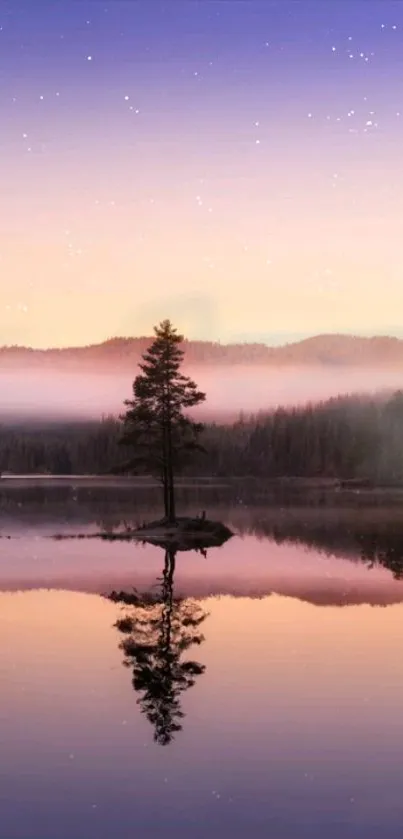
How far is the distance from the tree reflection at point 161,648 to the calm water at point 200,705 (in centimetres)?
7

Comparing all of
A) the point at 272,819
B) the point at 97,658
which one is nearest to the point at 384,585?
the point at 97,658

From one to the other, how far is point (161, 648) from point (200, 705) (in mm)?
5630

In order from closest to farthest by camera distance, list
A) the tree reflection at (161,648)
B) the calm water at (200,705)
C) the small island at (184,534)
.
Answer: the calm water at (200,705) < the tree reflection at (161,648) < the small island at (184,534)

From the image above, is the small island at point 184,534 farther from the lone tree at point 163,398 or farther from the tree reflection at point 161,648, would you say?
the tree reflection at point 161,648

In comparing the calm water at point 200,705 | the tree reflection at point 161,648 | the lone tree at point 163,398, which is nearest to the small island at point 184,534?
the lone tree at point 163,398

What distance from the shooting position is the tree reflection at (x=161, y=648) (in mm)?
18969

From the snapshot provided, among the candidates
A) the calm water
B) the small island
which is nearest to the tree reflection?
the calm water

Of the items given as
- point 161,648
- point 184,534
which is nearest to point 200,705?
point 161,648

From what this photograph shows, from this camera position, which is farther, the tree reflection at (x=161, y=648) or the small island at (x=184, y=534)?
the small island at (x=184, y=534)

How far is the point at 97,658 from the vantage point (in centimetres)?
2380

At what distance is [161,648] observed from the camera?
2503 cm

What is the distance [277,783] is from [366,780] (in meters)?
1.35

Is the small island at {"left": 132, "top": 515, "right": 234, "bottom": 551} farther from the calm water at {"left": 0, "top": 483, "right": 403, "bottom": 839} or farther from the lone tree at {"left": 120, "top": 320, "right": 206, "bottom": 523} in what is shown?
the calm water at {"left": 0, "top": 483, "right": 403, "bottom": 839}

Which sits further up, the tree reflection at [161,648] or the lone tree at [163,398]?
the lone tree at [163,398]
